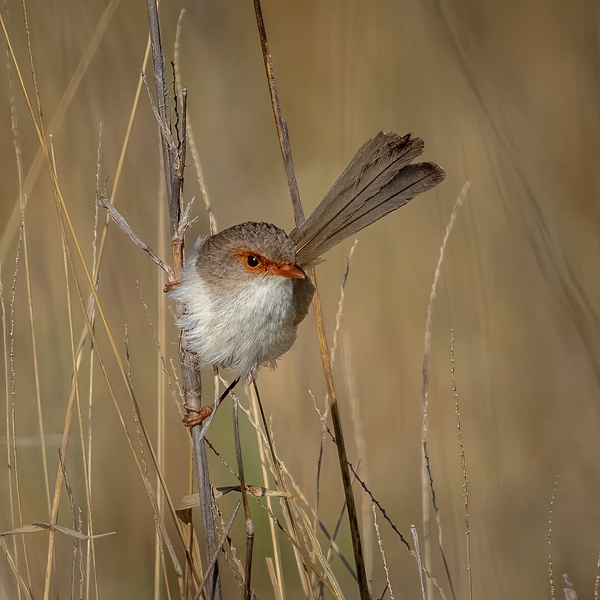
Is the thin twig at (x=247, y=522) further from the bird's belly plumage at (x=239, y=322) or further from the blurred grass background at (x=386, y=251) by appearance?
the blurred grass background at (x=386, y=251)

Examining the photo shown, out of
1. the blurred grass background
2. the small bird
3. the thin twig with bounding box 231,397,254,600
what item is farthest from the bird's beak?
the blurred grass background

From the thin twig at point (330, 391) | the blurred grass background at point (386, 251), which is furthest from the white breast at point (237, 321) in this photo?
the blurred grass background at point (386, 251)

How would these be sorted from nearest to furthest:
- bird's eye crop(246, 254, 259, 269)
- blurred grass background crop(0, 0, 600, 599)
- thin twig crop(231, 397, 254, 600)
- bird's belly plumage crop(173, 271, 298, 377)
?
thin twig crop(231, 397, 254, 600), bird's belly plumage crop(173, 271, 298, 377), bird's eye crop(246, 254, 259, 269), blurred grass background crop(0, 0, 600, 599)

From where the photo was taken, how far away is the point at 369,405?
406 centimetres

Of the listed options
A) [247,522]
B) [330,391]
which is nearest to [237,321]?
[330,391]

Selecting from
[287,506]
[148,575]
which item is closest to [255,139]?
[148,575]

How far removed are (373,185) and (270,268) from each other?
0.40 m

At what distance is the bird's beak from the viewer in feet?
6.48

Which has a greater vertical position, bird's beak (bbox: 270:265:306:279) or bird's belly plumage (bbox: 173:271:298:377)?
bird's beak (bbox: 270:265:306:279)

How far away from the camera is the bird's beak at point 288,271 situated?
6.48ft

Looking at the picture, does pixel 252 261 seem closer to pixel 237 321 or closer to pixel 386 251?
pixel 237 321

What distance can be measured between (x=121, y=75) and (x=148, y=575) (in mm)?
2588

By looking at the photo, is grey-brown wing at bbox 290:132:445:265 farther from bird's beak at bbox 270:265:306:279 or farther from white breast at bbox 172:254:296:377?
white breast at bbox 172:254:296:377

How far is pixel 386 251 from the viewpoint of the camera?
4422 mm
